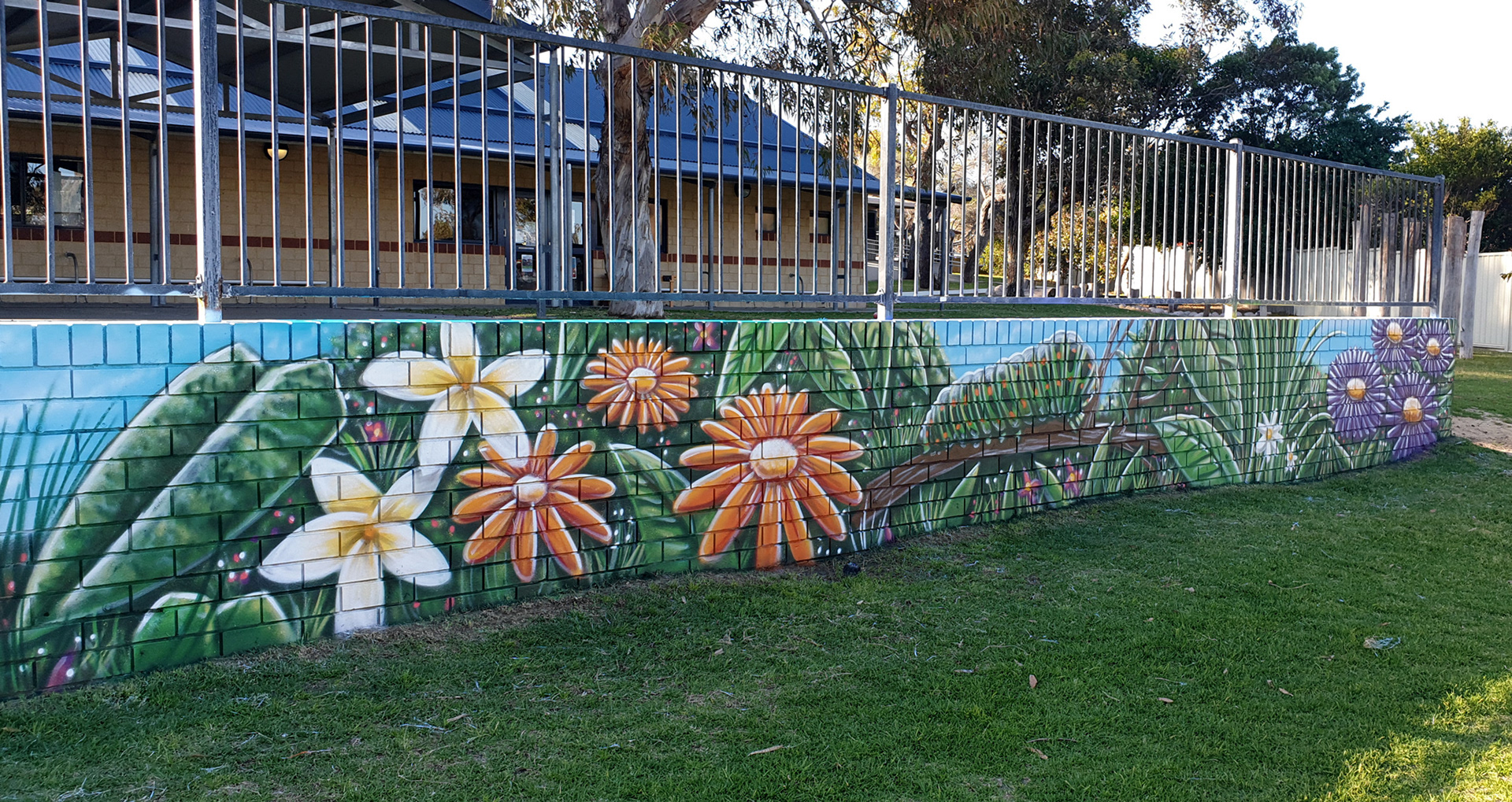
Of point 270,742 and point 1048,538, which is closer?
point 270,742

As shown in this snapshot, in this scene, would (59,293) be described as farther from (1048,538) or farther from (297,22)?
(1048,538)

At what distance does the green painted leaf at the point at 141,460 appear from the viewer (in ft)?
11.5

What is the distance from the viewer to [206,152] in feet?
12.7

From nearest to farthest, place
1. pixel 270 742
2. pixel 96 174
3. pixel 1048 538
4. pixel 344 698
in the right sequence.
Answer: pixel 270 742, pixel 344 698, pixel 1048 538, pixel 96 174

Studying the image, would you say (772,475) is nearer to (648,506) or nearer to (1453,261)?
(648,506)

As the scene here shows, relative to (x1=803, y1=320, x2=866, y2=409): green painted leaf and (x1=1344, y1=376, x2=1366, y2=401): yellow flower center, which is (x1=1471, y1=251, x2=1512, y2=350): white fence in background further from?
(x1=803, y1=320, x2=866, y2=409): green painted leaf

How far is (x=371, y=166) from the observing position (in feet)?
13.9

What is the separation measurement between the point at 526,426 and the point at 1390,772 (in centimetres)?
328

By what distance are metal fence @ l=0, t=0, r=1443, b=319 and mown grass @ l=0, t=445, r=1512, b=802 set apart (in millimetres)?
1384

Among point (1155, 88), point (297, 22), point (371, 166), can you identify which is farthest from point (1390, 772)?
point (1155, 88)

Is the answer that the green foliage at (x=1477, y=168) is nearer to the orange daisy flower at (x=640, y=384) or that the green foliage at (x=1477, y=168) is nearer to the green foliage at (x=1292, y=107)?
the green foliage at (x=1292, y=107)

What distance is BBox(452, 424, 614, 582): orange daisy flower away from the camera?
445 centimetres

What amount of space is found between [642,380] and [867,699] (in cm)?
180

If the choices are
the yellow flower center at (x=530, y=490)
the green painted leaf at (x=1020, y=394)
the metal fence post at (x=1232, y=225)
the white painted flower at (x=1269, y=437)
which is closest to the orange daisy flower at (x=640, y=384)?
the yellow flower center at (x=530, y=490)
